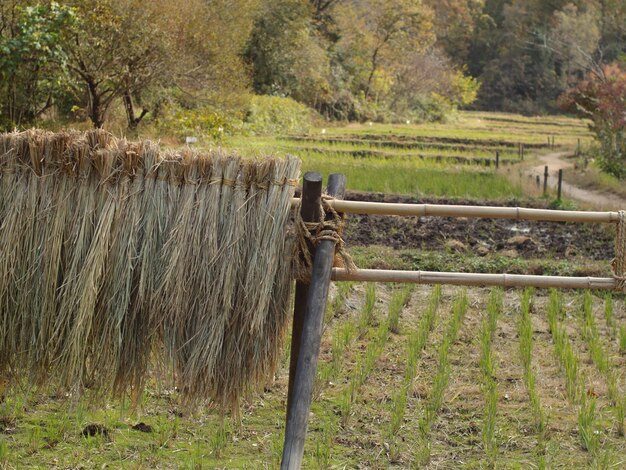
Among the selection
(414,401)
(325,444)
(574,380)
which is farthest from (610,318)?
(325,444)

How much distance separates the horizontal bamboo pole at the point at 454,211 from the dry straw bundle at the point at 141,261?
0.23m

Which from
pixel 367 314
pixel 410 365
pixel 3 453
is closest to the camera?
pixel 3 453

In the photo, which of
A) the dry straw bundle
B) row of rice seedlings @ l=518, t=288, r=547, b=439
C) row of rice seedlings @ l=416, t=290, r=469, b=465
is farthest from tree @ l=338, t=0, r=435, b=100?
the dry straw bundle

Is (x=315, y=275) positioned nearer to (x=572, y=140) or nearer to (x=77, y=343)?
(x=77, y=343)

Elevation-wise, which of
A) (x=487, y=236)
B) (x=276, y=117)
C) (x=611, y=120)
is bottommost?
(x=276, y=117)

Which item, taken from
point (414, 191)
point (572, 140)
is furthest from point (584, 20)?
point (414, 191)

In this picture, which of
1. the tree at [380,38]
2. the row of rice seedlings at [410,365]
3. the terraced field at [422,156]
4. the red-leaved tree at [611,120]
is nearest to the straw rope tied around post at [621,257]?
the row of rice seedlings at [410,365]

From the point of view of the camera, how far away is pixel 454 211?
3357 mm

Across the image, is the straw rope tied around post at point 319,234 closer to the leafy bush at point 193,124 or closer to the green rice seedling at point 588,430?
the green rice seedling at point 588,430

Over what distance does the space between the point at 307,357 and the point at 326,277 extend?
277 millimetres

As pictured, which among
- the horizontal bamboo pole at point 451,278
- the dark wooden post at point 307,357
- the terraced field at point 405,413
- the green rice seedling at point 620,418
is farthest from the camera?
the green rice seedling at point 620,418

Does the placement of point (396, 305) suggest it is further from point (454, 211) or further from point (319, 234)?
point (319, 234)

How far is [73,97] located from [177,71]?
2.03m

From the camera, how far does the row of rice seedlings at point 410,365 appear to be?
389 centimetres
